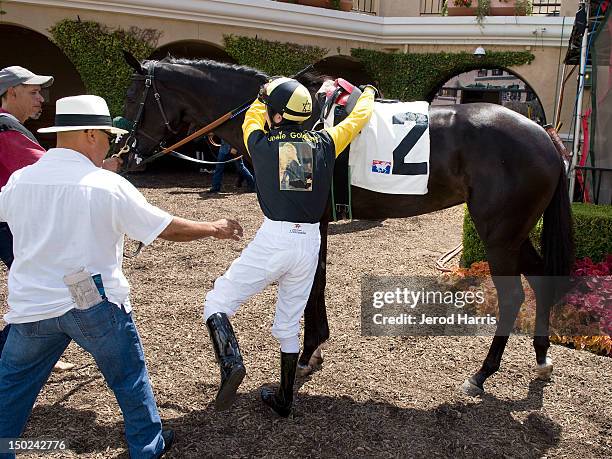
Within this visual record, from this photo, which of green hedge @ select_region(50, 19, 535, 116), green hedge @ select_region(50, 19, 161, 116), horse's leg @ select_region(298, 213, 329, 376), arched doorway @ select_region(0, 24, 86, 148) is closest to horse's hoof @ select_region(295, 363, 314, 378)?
Result: horse's leg @ select_region(298, 213, 329, 376)

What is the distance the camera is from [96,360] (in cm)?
233

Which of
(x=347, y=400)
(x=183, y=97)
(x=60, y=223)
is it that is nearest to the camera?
(x=60, y=223)

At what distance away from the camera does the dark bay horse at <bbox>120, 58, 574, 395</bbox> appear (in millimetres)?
3537

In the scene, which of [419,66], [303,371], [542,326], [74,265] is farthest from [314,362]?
[419,66]

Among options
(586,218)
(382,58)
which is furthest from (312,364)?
(382,58)

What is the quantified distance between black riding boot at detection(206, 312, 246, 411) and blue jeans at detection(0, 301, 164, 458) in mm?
340

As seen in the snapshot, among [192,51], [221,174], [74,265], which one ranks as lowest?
[221,174]

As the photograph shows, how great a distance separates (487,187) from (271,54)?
10.2m

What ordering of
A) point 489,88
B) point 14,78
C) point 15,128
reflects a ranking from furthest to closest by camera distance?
point 489,88, point 14,78, point 15,128

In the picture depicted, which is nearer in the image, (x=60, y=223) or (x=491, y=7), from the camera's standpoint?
(x=60, y=223)

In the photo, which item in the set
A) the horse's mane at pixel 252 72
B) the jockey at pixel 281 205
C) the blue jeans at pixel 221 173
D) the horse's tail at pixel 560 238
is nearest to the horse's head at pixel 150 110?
the horse's mane at pixel 252 72

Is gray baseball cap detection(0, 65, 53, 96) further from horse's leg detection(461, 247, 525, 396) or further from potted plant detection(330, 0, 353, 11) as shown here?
potted plant detection(330, 0, 353, 11)

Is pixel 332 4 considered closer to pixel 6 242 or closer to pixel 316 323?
pixel 316 323

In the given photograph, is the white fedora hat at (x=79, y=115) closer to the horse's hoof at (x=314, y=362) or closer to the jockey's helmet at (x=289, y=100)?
the jockey's helmet at (x=289, y=100)
